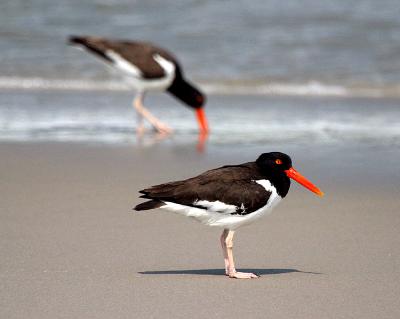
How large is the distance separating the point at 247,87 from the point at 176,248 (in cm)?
921

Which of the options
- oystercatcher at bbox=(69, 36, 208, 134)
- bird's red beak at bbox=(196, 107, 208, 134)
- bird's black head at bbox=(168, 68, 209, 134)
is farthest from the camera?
oystercatcher at bbox=(69, 36, 208, 134)

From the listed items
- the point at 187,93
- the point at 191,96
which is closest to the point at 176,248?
the point at 191,96

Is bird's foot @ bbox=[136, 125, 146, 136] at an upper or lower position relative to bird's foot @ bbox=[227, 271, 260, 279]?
lower

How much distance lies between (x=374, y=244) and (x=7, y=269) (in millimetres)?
2559

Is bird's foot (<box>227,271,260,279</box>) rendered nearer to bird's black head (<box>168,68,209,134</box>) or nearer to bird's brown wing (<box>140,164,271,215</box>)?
bird's brown wing (<box>140,164,271,215</box>)

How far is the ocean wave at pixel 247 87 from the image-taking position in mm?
14616

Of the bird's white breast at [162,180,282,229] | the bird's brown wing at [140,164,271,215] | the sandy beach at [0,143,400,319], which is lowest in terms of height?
the sandy beach at [0,143,400,319]

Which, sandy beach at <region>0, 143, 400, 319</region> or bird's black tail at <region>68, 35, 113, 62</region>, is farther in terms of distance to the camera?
bird's black tail at <region>68, 35, 113, 62</region>

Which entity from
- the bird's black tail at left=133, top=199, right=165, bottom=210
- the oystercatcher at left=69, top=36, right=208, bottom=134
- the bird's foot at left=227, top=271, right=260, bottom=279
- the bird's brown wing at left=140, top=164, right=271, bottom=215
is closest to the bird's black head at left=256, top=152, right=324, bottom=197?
the bird's brown wing at left=140, top=164, right=271, bottom=215

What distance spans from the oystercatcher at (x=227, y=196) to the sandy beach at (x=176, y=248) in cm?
36

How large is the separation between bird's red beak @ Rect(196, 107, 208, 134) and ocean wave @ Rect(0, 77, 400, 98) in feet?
8.23

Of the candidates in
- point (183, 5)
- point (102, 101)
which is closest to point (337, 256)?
point (102, 101)

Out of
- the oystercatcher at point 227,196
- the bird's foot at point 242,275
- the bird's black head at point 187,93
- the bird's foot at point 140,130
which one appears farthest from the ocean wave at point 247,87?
the bird's foot at point 242,275

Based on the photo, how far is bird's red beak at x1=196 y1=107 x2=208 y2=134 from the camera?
1157 cm
